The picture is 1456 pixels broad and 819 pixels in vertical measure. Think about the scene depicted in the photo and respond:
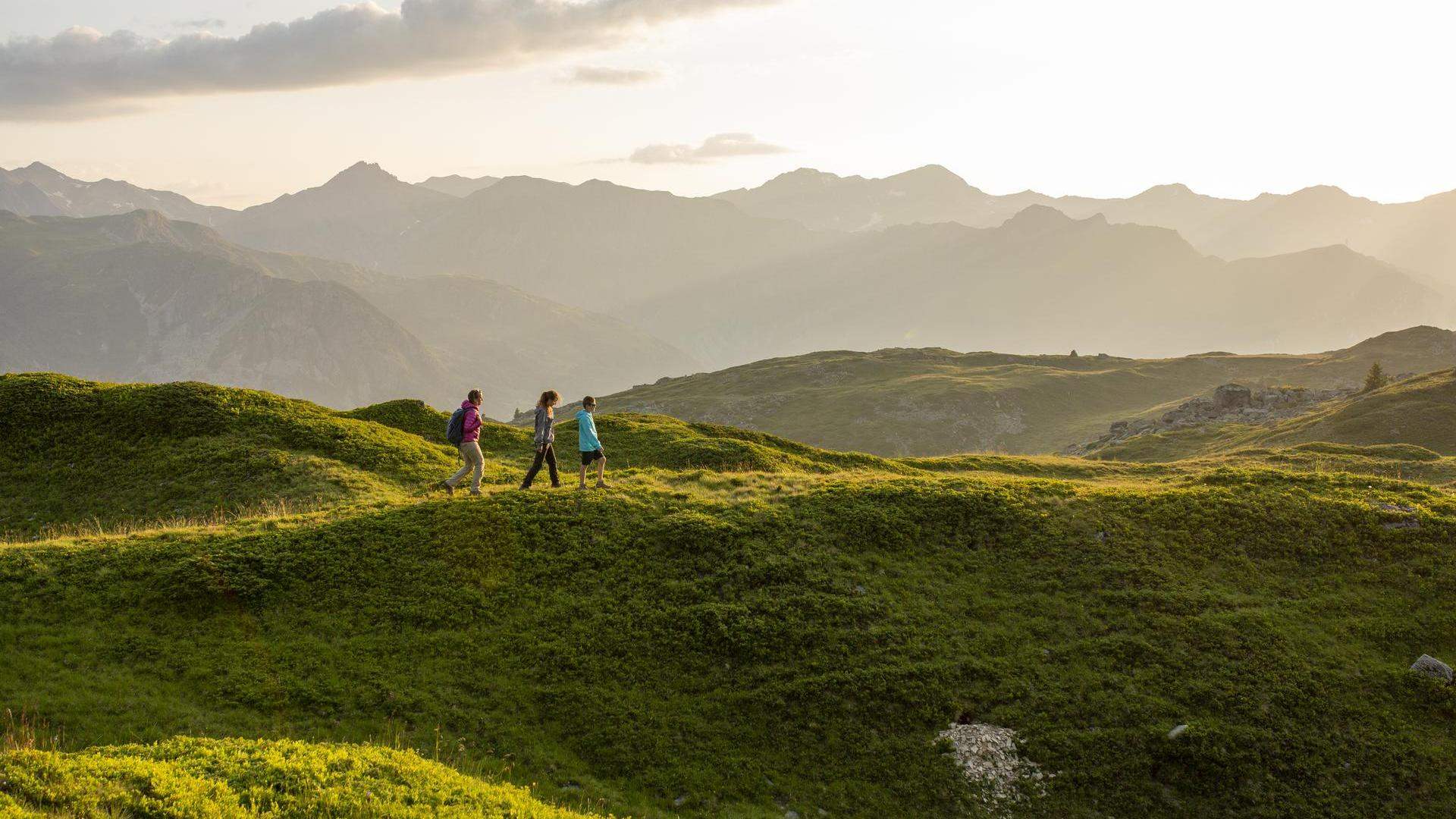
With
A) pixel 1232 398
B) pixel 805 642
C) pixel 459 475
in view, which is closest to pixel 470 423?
pixel 459 475

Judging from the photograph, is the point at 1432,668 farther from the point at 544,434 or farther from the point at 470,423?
the point at 470,423

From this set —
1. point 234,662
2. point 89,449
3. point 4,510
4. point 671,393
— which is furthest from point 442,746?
point 671,393

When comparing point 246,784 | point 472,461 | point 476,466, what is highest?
point 472,461

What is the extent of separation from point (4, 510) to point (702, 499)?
26593 millimetres

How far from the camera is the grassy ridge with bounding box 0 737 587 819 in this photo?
1102 centimetres

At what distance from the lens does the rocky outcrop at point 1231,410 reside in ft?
307

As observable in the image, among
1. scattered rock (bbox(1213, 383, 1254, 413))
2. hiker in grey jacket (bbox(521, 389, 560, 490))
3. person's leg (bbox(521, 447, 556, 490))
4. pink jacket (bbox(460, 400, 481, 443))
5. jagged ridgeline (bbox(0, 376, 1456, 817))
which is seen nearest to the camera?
jagged ridgeline (bbox(0, 376, 1456, 817))

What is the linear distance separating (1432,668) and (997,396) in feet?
441

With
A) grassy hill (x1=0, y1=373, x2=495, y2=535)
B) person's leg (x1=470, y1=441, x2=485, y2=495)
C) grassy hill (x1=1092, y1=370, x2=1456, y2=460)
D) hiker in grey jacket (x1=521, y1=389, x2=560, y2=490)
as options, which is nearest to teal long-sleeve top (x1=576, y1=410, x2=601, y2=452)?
hiker in grey jacket (x1=521, y1=389, x2=560, y2=490)

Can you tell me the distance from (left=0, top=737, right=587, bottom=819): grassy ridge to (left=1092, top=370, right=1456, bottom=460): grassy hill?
71.0 m

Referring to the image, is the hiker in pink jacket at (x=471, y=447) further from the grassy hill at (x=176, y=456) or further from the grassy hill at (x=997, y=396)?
the grassy hill at (x=997, y=396)

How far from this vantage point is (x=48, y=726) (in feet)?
50.8

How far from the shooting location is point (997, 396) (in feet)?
490

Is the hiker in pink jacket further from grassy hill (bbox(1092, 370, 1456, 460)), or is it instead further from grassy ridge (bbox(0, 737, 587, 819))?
grassy hill (bbox(1092, 370, 1456, 460))
